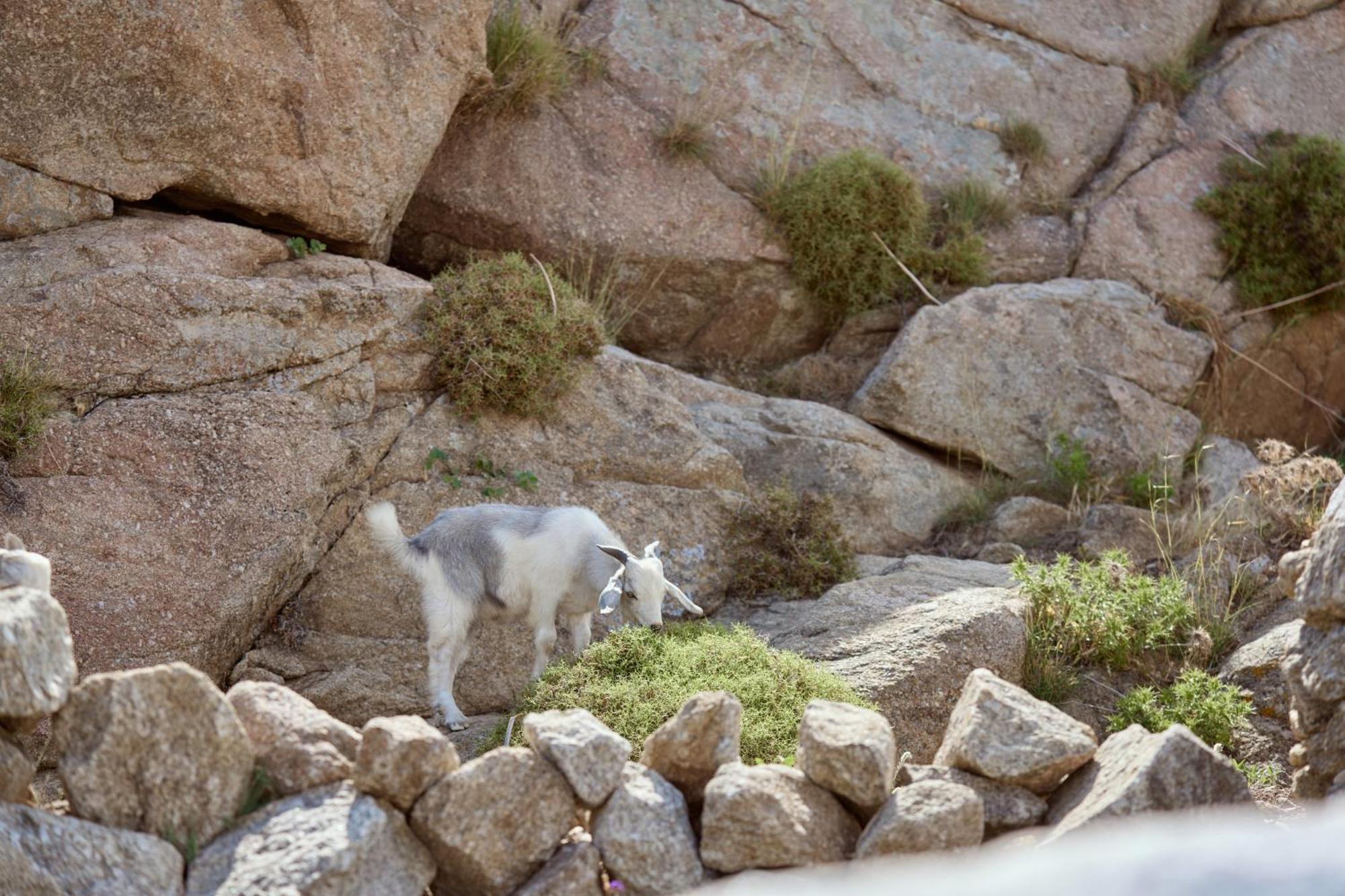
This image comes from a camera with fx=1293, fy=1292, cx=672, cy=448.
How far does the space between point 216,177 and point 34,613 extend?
4.94 meters

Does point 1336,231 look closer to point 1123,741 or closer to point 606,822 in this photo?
point 1123,741

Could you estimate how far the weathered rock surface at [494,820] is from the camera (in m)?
4.27

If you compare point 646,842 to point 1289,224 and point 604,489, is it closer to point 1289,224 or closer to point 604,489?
point 604,489

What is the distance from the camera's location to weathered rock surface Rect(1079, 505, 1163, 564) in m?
9.20

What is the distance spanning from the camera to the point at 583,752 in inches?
175

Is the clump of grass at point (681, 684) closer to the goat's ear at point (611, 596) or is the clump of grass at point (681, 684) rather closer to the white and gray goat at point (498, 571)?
the goat's ear at point (611, 596)

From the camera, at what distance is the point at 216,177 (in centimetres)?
841

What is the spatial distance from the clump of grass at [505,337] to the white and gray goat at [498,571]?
4.12 feet

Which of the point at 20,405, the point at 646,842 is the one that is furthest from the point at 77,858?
the point at 20,405

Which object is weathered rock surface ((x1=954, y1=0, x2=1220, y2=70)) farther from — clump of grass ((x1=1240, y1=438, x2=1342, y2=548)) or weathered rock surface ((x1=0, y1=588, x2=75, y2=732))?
weathered rock surface ((x1=0, y1=588, x2=75, y2=732))

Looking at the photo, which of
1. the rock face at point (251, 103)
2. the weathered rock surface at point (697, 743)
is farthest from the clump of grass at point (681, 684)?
the rock face at point (251, 103)

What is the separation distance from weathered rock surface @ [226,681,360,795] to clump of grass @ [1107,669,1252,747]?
4.37 metres

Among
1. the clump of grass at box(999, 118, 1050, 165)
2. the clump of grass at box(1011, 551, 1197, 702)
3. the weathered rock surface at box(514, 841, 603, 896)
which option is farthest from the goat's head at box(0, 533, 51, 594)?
the clump of grass at box(999, 118, 1050, 165)

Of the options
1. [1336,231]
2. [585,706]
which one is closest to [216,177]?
[585,706]
